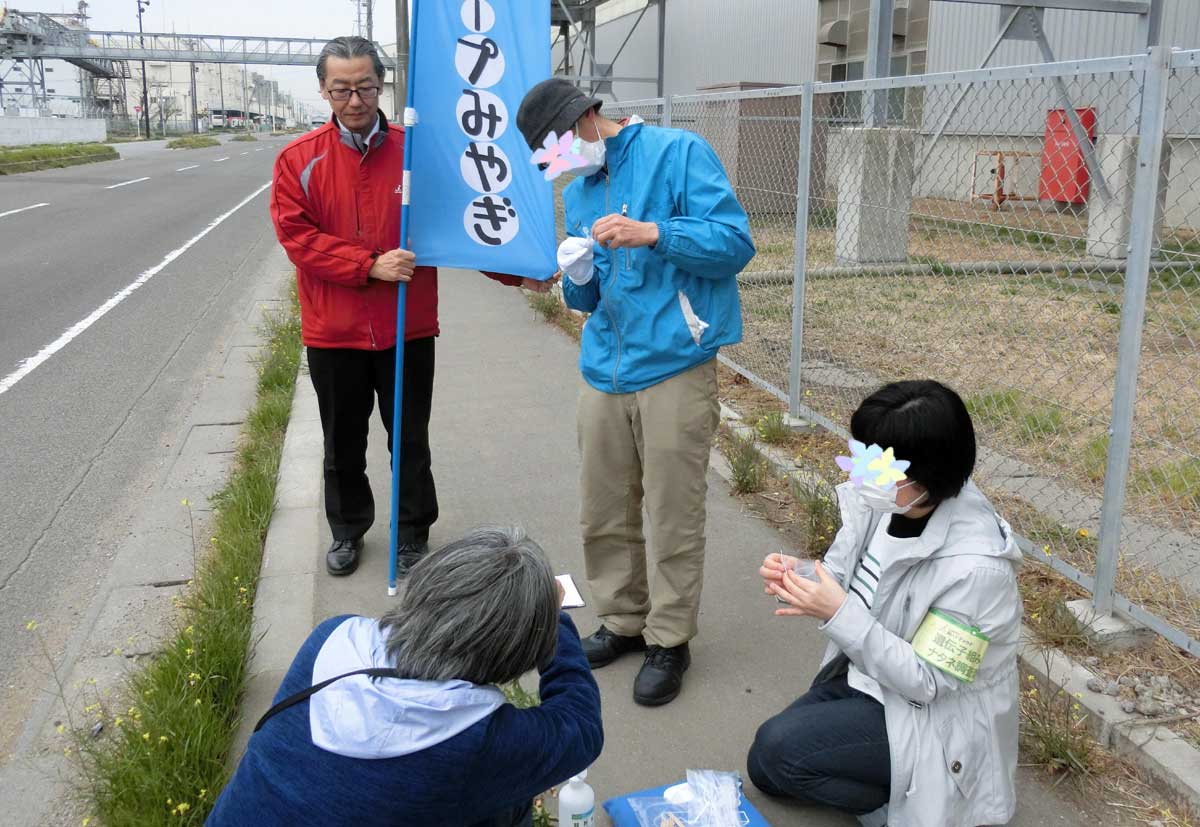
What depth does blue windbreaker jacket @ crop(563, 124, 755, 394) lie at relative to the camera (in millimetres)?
2879

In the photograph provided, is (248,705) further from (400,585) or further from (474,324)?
(474,324)

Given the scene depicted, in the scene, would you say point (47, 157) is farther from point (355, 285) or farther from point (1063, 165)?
point (355, 285)

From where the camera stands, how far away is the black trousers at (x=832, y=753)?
7.97 ft

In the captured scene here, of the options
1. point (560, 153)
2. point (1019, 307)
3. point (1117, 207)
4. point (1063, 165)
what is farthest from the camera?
point (1117, 207)

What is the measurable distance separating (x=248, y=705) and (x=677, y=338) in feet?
5.50

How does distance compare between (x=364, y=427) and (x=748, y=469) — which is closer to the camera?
(x=364, y=427)

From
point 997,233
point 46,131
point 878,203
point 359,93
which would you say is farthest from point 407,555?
point 46,131

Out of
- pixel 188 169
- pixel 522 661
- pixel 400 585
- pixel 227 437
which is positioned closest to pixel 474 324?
pixel 227 437

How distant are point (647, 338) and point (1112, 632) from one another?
1.69m

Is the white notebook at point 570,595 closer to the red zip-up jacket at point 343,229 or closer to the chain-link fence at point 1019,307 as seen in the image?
the red zip-up jacket at point 343,229

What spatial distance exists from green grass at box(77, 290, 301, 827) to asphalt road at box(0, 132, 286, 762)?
1.66 feet

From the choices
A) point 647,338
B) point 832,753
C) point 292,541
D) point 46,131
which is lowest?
point 292,541

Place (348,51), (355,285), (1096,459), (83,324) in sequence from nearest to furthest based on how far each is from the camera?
1. (348,51)
2. (355,285)
3. (1096,459)
4. (83,324)

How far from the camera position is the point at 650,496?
3129mm
